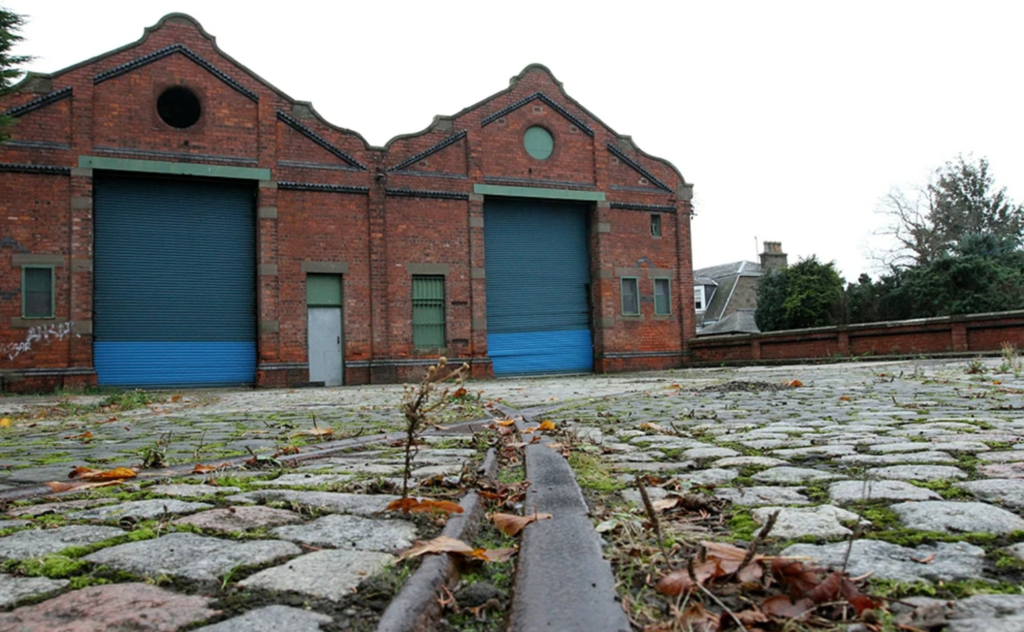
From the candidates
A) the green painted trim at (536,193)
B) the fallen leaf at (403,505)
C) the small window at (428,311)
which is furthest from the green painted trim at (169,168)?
the fallen leaf at (403,505)

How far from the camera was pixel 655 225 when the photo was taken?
24109 mm

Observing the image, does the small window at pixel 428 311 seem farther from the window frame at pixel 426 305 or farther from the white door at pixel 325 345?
the white door at pixel 325 345

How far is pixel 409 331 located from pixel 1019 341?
590 inches

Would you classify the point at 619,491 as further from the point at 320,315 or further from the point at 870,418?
the point at 320,315

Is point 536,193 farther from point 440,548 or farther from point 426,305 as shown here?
point 440,548

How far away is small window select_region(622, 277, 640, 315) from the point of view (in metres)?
23.4

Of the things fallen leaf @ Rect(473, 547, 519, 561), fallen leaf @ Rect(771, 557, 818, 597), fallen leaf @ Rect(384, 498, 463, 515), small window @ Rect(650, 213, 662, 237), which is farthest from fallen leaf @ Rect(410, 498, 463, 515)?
small window @ Rect(650, 213, 662, 237)

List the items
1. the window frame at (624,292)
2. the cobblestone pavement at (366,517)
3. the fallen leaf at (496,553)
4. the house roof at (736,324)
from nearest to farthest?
the cobblestone pavement at (366,517), the fallen leaf at (496,553), the window frame at (624,292), the house roof at (736,324)

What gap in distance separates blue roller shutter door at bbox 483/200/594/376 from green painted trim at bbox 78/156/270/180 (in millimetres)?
6742

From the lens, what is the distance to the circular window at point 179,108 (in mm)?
18938

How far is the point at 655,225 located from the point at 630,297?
260 cm

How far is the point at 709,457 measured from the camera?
361 cm

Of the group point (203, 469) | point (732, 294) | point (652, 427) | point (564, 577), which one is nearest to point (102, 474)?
point (203, 469)

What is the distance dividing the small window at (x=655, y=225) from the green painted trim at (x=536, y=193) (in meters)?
2.07
